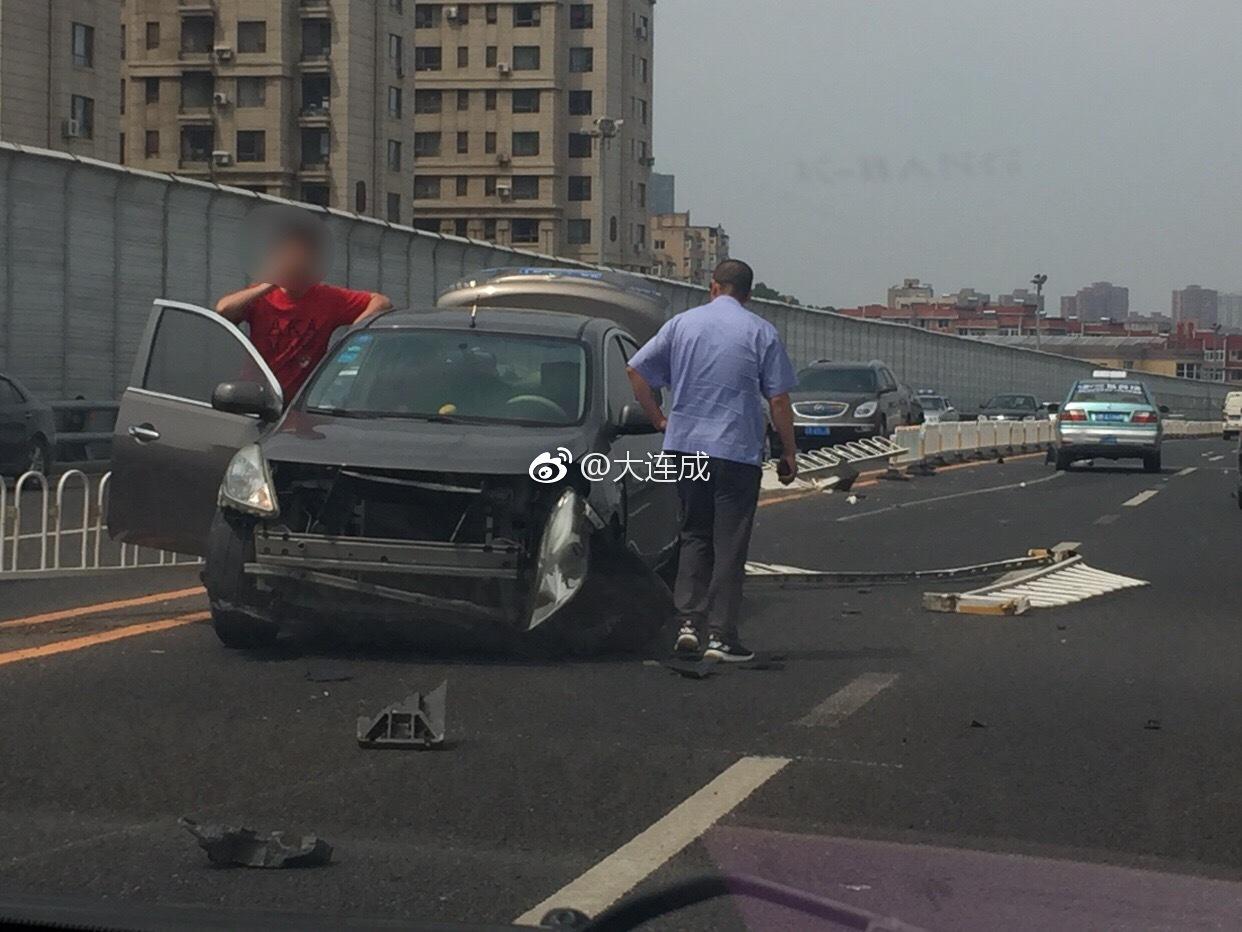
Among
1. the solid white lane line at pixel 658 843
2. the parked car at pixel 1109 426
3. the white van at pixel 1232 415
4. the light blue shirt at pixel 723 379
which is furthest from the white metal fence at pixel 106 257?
the white van at pixel 1232 415

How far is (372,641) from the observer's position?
9.20 meters

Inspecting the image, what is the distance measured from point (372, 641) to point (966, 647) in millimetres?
2905

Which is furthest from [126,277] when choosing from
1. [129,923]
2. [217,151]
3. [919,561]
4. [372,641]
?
[217,151]

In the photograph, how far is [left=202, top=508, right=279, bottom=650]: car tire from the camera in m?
8.47

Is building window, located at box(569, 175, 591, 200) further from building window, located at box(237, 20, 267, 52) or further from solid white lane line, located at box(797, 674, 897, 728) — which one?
solid white lane line, located at box(797, 674, 897, 728)

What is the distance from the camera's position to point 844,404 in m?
33.5

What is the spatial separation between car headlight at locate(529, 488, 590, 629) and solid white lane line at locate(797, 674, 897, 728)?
1.19 metres

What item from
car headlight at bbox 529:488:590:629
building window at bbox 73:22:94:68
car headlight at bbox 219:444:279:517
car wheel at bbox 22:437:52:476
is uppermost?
building window at bbox 73:22:94:68

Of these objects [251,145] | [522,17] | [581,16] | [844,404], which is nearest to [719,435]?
[844,404]

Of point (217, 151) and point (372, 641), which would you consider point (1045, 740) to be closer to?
point (372, 641)

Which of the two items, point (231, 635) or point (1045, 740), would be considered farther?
point (231, 635)

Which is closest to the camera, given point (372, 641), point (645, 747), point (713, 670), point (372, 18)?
point (645, 747)

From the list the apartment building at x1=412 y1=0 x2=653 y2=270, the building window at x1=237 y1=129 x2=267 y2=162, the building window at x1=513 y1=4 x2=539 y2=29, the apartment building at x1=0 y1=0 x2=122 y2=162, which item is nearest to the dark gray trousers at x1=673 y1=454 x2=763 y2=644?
the apartment building at x1=0 y1=0 x2=122 y2=162

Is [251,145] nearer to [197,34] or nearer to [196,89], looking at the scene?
[196,89]
